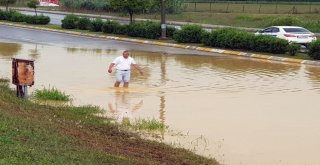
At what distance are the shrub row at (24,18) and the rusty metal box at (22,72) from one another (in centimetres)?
3709

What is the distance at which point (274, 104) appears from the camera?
51.4 ft

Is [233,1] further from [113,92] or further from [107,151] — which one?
[107,151]

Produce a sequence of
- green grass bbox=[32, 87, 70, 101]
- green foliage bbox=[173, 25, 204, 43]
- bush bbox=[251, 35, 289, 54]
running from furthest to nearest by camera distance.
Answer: green foliage bbox=[173, 25, 204, 43] → bush bbox=[251, 35, 289, 54] → green grass bbox=[32, 87, 70, 101]

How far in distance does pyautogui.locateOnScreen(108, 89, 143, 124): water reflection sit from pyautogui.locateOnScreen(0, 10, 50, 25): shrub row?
35.1m

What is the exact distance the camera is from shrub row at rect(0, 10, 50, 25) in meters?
50.7

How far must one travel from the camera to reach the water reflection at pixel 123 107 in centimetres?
1346

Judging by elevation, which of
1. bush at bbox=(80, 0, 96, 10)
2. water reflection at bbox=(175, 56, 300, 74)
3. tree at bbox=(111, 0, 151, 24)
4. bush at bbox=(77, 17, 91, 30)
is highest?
bush at bbox=(80, 0, 96, 10)

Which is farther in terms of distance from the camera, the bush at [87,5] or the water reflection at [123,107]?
the bush at [87,5]

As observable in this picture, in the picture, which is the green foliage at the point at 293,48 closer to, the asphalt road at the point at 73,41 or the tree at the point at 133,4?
the asphalt road at the point at 73,41

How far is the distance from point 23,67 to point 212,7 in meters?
60.7

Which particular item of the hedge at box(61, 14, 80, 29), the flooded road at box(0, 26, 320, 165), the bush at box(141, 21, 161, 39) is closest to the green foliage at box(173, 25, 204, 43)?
the bush at box(141, 21, 161, 39)

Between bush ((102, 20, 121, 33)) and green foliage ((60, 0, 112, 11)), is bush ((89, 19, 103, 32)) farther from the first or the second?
green foliage ((60, 0, 112, 11))

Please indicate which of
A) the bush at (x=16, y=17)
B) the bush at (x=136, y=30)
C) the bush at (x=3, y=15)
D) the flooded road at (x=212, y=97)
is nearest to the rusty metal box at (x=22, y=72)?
the flooded road at (x=212, y=97)

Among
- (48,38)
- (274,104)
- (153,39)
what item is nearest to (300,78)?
(274,104)
